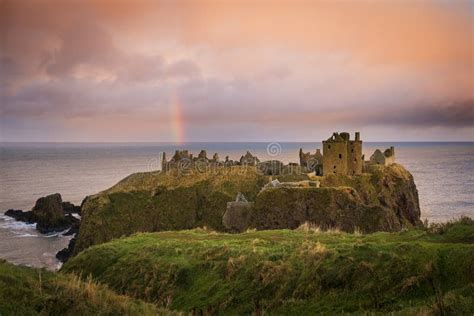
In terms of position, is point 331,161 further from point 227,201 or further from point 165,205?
point 165,205

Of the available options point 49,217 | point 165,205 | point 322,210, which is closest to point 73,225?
point 49,217

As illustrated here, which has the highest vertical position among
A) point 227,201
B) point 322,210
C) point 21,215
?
point 322,210

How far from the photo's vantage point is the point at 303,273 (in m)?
15.3

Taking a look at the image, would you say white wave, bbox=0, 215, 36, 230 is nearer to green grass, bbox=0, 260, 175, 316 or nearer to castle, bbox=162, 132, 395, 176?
castle, bbox=162, 132, 395, 176

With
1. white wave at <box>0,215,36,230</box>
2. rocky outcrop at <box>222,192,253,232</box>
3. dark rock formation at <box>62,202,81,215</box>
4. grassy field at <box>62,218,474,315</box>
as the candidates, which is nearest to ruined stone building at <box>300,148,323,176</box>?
rocky outcrop at <box>222,192,253,232</box>

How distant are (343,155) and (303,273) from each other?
55.7 m

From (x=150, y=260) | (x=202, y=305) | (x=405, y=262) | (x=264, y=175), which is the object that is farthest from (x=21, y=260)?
(x=405, y=262)

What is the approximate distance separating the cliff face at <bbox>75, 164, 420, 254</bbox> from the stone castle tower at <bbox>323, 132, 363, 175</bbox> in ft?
7.81

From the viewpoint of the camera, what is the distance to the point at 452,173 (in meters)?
184

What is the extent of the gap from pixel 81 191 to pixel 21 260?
234 ft

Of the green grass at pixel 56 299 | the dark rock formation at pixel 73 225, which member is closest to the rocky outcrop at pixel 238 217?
the dark rock formation at pixel 73 225

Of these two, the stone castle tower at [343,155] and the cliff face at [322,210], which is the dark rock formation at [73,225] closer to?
the cliff face at [322,210]

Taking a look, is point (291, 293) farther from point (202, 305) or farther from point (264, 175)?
point (264, 175)

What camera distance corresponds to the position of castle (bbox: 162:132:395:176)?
68.9m
